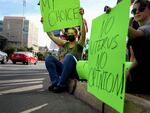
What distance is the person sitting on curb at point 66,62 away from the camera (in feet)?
25.0

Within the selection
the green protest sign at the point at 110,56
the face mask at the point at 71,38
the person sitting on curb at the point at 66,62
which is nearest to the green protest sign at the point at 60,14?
the person sitting on curb at the point at 66,62

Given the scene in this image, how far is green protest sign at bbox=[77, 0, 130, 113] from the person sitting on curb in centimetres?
245

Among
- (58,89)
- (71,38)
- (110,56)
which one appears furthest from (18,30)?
(110,56)

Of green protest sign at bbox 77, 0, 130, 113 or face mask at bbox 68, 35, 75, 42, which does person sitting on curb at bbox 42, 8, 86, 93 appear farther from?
green protest sign at bbox 77, 0, 130, 113

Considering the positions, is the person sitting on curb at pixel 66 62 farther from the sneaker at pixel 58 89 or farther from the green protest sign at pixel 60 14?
the green protest sign at pixel 60 14

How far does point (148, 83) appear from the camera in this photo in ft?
15.1

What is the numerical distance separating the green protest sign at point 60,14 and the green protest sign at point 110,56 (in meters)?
2.41

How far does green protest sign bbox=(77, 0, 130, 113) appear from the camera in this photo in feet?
12.4

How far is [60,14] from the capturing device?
7.88 m

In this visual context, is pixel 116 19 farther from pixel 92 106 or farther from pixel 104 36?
pixel 92 106

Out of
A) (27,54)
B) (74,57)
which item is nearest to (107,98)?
(74,57)

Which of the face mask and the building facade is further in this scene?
the building facade

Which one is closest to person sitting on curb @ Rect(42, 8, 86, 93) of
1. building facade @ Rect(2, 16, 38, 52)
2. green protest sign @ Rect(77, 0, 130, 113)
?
green protest sign @ Rect(77, 0, 130, 113)

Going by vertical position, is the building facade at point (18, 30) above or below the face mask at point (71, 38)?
above
